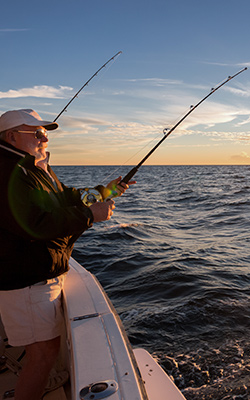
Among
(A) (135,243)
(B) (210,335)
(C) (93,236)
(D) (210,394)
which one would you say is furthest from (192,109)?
(C) (93,236)

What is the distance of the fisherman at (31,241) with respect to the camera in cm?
151

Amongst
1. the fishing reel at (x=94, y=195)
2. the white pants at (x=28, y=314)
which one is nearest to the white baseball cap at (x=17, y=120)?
the fishing reel at (x=94, y=195)

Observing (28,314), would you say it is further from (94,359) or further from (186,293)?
(186,293)

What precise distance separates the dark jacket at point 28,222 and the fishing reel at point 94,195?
40 cm

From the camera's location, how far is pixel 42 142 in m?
1.78

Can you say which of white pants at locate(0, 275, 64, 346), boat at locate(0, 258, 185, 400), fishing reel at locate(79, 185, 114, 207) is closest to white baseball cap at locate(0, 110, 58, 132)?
fishing reel at locate(79, 185, 114, 207)

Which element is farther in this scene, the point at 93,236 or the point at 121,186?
the point at 93,236

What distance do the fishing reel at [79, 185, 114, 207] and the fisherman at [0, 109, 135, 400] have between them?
300mm

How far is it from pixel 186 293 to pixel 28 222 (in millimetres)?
4031

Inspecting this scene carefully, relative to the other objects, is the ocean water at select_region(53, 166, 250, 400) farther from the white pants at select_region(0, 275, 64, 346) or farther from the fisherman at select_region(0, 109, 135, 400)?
the white pants at select_region(0, 275, 64, 346)

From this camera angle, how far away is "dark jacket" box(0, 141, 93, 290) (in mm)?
1486

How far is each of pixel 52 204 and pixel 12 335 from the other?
2.36 ft

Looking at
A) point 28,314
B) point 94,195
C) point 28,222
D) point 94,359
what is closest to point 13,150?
point 28,222

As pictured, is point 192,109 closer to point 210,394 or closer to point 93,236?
point 210,394
